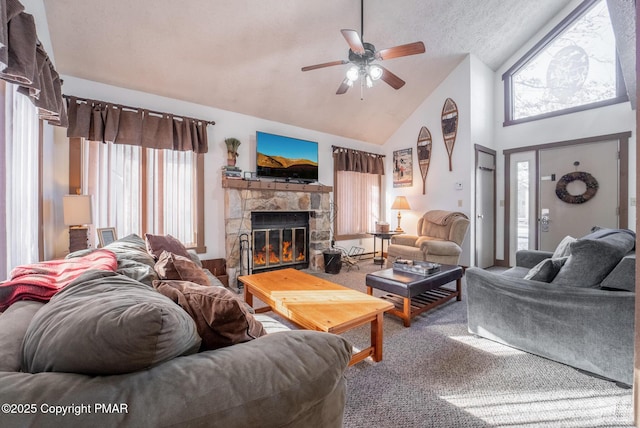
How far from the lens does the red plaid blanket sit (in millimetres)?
1020

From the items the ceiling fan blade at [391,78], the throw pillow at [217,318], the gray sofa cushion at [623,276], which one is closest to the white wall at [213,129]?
the ceiling fan blade at [391,78]

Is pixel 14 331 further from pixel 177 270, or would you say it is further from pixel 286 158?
pixel 286 158

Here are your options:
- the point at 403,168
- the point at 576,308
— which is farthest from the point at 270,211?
the point at 576,308

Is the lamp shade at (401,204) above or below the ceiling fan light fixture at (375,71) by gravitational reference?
below

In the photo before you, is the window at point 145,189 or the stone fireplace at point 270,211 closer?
the window at point 145,189

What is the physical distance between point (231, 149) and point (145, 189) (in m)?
1.17

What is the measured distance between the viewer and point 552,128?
416cm

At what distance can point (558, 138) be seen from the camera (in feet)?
13.5

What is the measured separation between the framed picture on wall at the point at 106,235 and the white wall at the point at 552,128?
5.55 metres

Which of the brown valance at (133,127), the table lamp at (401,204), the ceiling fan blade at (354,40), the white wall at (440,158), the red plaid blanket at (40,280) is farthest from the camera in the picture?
the table lamp at (401,204)

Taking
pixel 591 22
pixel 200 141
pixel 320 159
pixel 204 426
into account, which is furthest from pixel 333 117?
pixel 204 426

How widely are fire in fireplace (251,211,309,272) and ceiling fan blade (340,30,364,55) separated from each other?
2.49m

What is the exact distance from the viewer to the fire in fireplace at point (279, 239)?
4.11m

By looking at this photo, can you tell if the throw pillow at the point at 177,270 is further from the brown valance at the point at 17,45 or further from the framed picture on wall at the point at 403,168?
the framed picture on wall at the point at 403,168
